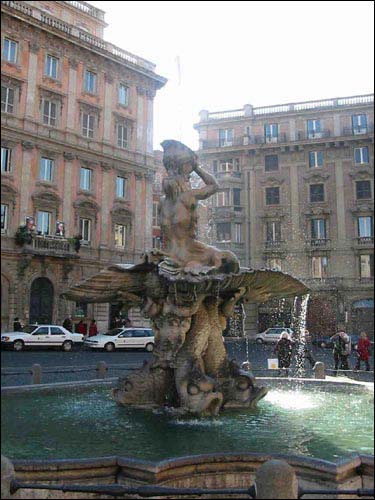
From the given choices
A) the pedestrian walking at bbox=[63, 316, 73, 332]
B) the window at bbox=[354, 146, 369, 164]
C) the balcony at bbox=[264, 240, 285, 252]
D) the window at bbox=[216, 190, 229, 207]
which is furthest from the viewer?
the window at bbox=[216, 190, 229, 207]

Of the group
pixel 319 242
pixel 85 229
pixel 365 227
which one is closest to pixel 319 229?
pixel 319 242

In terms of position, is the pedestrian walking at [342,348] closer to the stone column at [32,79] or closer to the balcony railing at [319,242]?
the stone column at [32,79]

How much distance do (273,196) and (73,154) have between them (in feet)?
59.4

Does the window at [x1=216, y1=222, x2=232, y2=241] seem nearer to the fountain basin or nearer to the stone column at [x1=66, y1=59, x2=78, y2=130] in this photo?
the stone column at [x1=66, y1=59, x2=78, y2=130]

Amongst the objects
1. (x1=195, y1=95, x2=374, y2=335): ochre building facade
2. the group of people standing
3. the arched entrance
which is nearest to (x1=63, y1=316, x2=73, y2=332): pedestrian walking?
the arched entrance

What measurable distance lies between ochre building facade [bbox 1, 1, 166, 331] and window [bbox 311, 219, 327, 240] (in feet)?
46.5

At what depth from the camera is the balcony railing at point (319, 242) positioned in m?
40.0

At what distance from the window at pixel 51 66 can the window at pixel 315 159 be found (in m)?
20.9

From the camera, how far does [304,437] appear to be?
231 inches

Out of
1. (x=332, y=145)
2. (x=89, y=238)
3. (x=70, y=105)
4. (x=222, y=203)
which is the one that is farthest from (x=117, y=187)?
(x=332, y=145)

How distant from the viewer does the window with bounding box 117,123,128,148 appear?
32.1 metres

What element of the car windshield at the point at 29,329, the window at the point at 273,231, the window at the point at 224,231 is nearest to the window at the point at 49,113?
the car windshield at the point at 29,329

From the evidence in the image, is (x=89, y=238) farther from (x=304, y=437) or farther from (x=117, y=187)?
(x=304, y=437)

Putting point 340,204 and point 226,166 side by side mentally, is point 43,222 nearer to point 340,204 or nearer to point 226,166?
point 226,166
